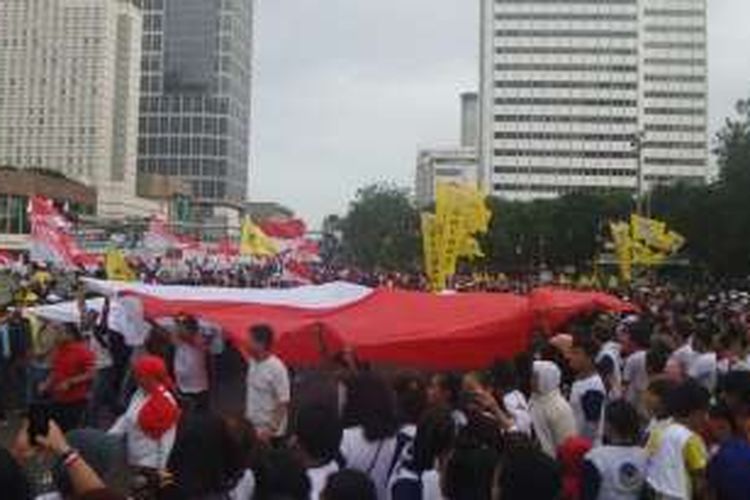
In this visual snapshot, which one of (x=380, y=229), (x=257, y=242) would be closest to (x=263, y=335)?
(x=257, y=242)

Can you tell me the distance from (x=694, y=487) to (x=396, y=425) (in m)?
1.52

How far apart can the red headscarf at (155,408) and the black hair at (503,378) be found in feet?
6.48

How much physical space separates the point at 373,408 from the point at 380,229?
123m

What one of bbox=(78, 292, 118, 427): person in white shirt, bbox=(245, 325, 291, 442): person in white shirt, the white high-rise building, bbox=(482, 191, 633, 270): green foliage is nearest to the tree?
bbox=(482, 191, 633, 270): green foliage

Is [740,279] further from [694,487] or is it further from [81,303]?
[694,487]

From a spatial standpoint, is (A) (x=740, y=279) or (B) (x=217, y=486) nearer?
(B) (x=217, y=486)

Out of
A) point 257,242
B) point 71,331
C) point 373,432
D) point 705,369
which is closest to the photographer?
point 373,432

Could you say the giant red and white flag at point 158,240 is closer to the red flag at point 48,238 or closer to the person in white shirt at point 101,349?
the red flag at point 48,238

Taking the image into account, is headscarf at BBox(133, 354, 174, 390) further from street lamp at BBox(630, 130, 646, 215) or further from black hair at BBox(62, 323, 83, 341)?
street lamp at BBox(630, 130, 646, 215)

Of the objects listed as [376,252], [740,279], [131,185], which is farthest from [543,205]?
[131,185]

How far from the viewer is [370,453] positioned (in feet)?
23.9

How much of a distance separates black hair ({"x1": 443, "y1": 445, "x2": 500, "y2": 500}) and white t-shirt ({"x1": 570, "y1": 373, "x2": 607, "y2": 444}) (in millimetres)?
2983

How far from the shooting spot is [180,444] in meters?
5.81

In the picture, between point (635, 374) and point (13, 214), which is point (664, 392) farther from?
point (13, 214)
